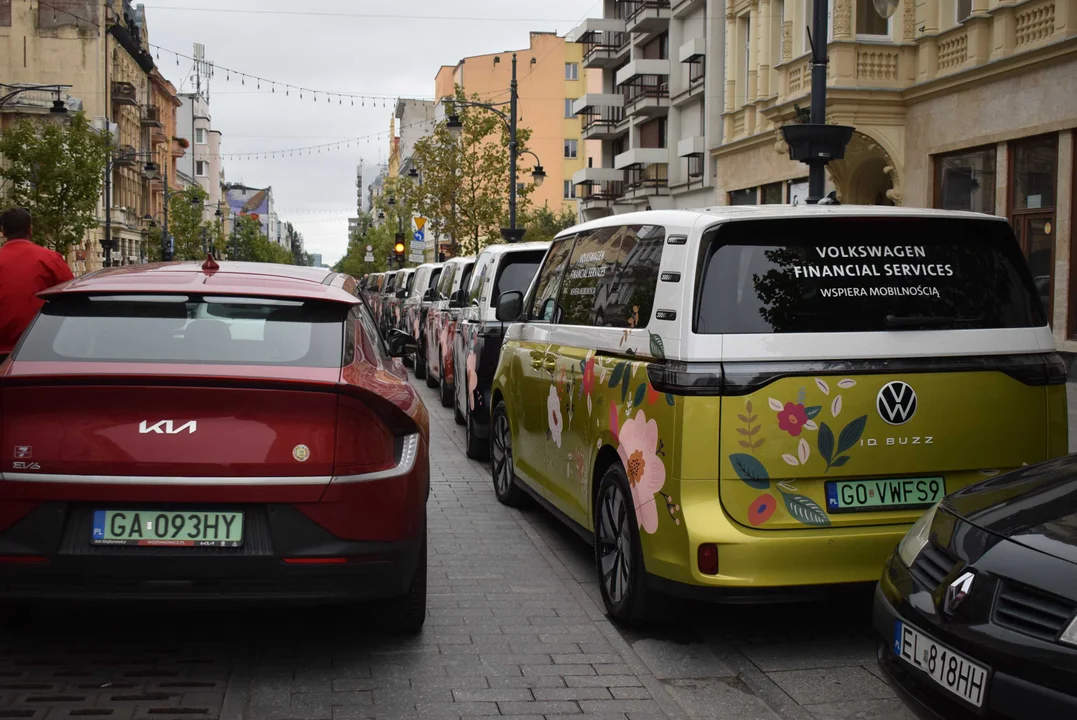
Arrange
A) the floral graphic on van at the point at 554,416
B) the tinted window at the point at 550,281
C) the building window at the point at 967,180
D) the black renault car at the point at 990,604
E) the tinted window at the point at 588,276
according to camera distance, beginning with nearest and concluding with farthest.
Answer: the black renault car at the point at 990,604, the tinted window at the point at 588,276, the floral graphic on van at the point at 554,416, the tinted window at the point at 550,281, the building window at the point at 967,180

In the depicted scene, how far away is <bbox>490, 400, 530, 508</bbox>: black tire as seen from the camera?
869cm

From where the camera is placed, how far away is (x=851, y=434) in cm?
505

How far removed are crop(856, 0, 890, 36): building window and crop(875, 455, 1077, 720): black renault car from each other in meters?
21.5

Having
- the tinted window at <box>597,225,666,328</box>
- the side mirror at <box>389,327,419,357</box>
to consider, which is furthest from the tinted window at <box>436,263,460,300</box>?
the tinted window at <box>597,225,666,328</box>

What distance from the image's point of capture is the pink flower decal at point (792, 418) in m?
4.96

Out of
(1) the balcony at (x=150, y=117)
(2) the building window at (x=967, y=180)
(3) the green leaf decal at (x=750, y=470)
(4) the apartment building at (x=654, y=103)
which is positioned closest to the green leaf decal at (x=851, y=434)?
(3) the green leaf decal at (x=750, y=470)

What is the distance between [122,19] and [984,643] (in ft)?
272

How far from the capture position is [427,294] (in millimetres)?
19375

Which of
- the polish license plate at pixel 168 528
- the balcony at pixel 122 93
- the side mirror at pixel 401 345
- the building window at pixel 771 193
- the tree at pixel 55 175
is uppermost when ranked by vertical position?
the balcony at pixel 122 93

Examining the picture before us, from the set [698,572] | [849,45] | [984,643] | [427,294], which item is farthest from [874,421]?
[849,45]

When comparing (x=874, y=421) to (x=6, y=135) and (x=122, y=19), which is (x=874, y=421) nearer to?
(x=6, y=135)

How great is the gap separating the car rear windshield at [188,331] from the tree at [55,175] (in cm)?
3988

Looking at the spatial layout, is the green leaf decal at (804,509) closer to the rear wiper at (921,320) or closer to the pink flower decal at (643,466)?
the pink flower decal at (643,466)

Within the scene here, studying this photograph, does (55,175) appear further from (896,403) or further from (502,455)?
(896,403)
